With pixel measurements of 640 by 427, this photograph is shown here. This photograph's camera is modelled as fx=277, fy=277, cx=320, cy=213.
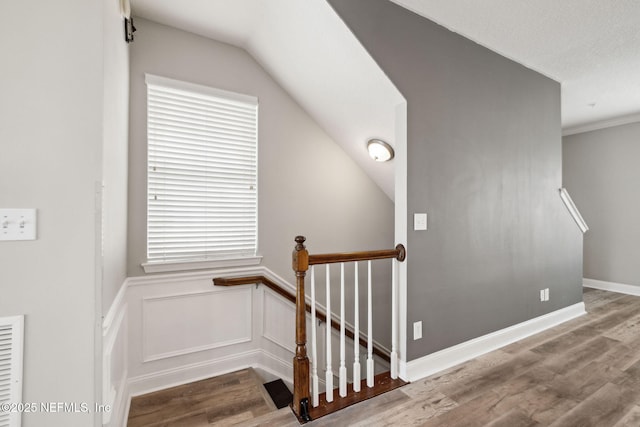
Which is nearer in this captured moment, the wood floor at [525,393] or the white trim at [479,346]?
the wood floor at [525,393]

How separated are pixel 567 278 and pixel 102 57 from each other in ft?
14.3

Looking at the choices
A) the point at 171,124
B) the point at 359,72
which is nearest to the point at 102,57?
the point at 171,124

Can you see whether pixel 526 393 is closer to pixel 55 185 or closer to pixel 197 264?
pixel 197 264

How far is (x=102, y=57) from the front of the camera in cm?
114

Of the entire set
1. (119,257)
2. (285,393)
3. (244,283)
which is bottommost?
(285,393)

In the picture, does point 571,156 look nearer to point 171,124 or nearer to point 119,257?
point 171,124

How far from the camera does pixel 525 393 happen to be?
1.82m

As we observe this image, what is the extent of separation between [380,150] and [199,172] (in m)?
1.61

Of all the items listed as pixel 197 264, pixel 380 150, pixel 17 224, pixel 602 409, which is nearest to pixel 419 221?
pixel 380 150

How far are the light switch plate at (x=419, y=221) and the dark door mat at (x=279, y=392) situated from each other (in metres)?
1.87

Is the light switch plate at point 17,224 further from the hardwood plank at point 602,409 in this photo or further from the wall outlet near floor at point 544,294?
the wall outlet near floor at point 544,294

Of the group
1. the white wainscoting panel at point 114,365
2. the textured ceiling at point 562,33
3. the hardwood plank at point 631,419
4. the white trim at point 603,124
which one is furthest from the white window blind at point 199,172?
the white trim at point 603,124

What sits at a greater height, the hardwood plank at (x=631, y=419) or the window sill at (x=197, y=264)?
the window sill at (x=197, y=264)

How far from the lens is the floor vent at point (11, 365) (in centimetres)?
98
